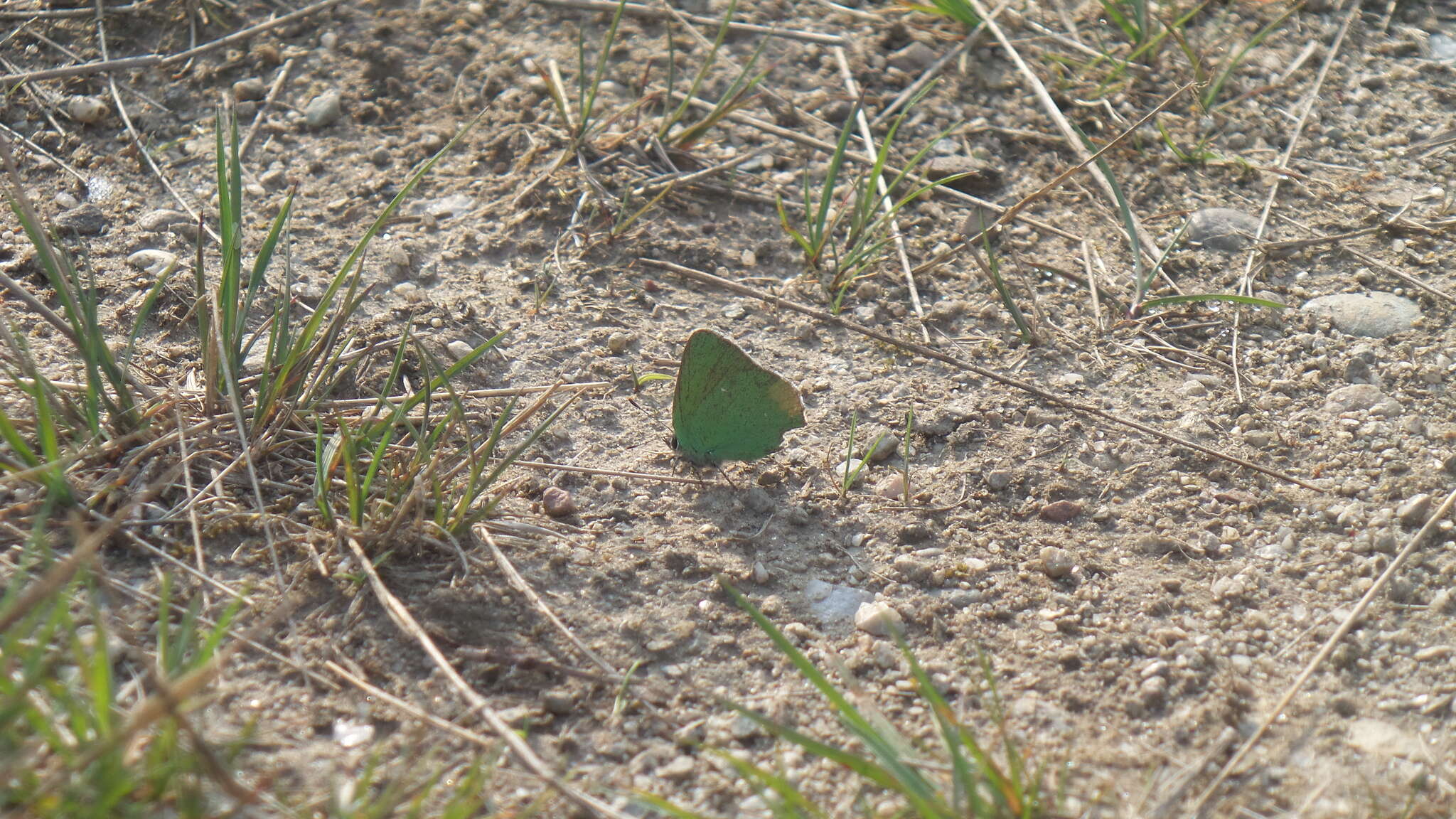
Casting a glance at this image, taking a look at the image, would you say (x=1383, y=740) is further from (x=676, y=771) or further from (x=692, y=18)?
(x=692, y=18)

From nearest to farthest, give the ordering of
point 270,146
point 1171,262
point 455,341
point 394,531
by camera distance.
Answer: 1. point 394,531
2. point 455,341
3. point 1171,262
4. point 270,146

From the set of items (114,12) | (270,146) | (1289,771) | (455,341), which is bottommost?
(1289,771)

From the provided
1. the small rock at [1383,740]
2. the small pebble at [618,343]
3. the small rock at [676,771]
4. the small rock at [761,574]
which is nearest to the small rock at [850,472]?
the small rock at [761,574]

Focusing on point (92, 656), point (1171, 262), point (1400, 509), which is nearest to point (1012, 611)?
point (1400, 509)

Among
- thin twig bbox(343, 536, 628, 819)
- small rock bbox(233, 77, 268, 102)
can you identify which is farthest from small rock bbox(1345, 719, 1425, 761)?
small rock bbox(233, 77, 268, 102)

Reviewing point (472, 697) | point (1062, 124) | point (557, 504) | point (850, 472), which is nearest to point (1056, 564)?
point (850, 472)

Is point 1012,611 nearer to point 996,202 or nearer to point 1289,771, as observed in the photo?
point 1289,771

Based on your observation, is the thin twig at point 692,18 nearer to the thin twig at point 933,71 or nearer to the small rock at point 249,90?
the thin twig at point 933,71

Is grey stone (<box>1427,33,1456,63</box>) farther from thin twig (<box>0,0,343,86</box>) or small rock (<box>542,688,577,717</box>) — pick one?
thin twig (<box>0,0,343,86</box>)
